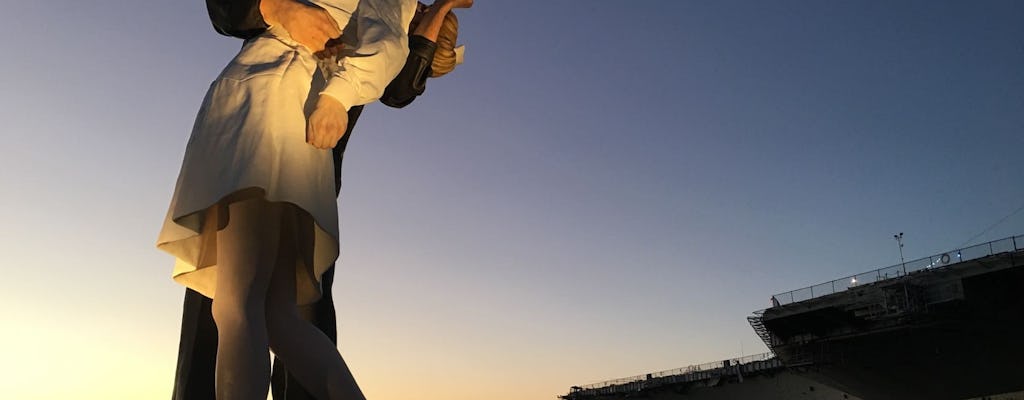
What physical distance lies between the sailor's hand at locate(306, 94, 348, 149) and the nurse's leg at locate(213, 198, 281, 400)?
0.17 metres

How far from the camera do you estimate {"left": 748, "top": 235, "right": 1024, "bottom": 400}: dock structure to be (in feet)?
78.0

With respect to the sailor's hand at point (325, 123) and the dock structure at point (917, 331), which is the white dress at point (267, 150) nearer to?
the sailor's hand at point (325, 123)

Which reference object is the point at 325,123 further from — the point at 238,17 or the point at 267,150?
the point at 238,17

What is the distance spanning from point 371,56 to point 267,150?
0.32m

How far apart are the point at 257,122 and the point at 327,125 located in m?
0.14

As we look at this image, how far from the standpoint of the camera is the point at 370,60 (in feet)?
5.30

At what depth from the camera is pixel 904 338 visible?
88.0 ft

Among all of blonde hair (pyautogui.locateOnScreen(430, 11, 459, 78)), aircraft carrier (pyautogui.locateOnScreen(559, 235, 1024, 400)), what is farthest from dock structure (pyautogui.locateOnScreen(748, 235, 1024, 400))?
blonde hair (pyautogui.locateOnScreen(430, 11, 459, 78))

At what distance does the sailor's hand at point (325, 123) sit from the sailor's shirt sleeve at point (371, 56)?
2cm

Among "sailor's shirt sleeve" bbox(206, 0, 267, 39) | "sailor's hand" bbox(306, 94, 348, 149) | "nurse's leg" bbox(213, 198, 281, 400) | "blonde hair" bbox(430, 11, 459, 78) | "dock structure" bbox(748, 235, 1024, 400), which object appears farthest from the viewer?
"dock structure" bbox(748, 235, 1024, 400)

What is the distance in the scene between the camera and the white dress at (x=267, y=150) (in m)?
1.46

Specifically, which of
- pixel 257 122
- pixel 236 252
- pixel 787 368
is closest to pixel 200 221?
pixel 236 252

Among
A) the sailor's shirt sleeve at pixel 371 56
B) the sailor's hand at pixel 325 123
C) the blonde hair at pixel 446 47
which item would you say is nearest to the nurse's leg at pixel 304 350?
the sailor's hand at pixel 325 123

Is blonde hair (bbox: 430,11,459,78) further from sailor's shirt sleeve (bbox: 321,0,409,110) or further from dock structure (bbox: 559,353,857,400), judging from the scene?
dock structure (bbox: 559,353,857,400)
